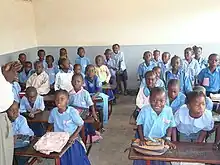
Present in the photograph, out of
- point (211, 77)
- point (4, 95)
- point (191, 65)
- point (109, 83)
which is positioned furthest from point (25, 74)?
point (4, 95)

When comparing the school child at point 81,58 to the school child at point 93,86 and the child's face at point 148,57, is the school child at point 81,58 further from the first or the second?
the school child at point 93,86

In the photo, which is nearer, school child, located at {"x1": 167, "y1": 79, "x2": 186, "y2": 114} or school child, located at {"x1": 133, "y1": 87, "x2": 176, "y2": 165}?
school child, located at {"x1": 133, "y1": 87, "x2": 176, "y2": 165}

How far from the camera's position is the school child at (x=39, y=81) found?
16.6ft

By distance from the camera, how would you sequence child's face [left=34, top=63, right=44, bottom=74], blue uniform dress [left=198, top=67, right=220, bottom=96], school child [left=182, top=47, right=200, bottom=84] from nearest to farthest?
blue uniform dress [left=198, top=67, right=220, bottom=96] → child's face [left=34, top=63, right=44, bottom=74] → school child [left=182, top=47, right=200, bottom=84]

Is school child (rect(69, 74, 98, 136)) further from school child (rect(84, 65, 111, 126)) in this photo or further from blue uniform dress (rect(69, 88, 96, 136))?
school child (rect(84, 65, 111, 126))

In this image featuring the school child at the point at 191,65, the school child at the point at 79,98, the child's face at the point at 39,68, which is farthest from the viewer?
the school child at the point at 191,65

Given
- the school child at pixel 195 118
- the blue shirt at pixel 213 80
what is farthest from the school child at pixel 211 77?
the school child at pixel 195 118

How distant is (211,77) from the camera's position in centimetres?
461

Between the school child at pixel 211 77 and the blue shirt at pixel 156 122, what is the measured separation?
1.92 meters

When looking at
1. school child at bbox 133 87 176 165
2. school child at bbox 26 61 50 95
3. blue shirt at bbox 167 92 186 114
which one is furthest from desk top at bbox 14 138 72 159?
school child at bbox 26 61 50 95

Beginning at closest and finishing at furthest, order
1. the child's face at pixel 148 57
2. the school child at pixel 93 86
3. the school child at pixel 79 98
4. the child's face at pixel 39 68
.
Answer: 1. the school child at pixel 79 98
2. the school child at pixel 93 86
3. the child's face at pixel 39 68
4. the child's face at pixel 148 57

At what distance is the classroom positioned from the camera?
253cm

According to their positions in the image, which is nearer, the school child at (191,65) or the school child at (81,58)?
the school child at (191,65)

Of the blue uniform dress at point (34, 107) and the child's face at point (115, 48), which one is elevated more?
the child's face at point (115, 48)
